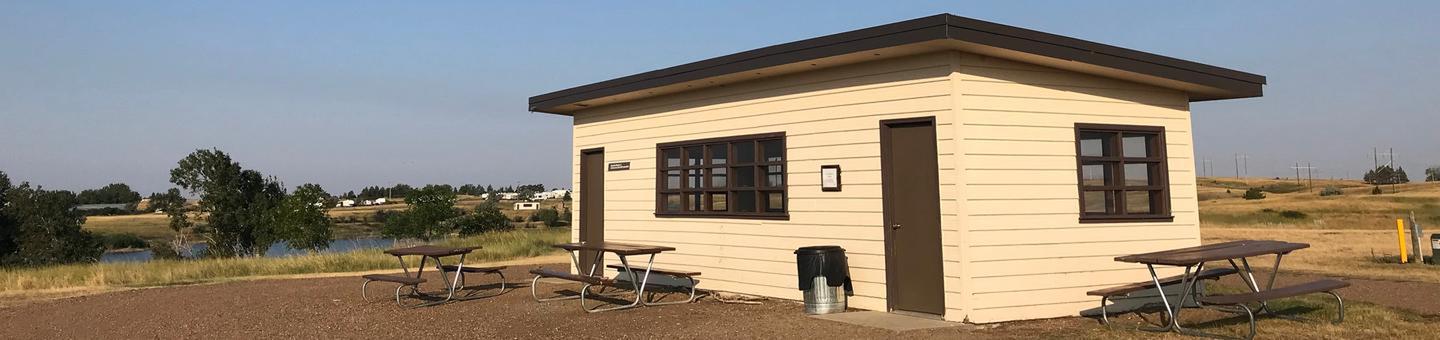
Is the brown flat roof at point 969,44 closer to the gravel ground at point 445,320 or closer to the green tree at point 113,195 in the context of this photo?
the gravel ground at point 445,320

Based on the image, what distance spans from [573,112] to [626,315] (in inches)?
159

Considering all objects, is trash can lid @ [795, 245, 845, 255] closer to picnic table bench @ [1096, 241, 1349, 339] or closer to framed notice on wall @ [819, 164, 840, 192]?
framed notice on wall @ [819, 164, 840, 192]

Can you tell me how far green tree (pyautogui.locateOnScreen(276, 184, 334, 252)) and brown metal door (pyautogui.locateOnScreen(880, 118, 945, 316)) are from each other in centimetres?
2550

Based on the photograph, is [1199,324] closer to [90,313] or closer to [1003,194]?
[1003,194]

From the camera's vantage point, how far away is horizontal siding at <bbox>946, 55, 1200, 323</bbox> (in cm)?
631

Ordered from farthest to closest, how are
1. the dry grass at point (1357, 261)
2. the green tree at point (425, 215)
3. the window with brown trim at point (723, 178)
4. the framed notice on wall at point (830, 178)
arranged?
the green tree at point (425, 215), the dry grass at point (1357, 261), the window with brown trim at point (723, 178), the framed notice on wall at point (830, 178)

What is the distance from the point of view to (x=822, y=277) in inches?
265

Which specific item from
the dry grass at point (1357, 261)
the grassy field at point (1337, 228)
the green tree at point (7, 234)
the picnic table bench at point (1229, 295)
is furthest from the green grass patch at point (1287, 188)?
the green tree at point (7, 234)

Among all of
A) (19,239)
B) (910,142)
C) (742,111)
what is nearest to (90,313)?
(742,111)

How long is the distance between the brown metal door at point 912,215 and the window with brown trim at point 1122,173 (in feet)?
4.74

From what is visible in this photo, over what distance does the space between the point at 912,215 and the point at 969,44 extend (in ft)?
5.09

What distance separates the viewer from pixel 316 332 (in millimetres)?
6375

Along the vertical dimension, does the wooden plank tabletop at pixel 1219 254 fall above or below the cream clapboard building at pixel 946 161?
below

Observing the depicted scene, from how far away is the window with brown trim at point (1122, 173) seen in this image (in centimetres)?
699
